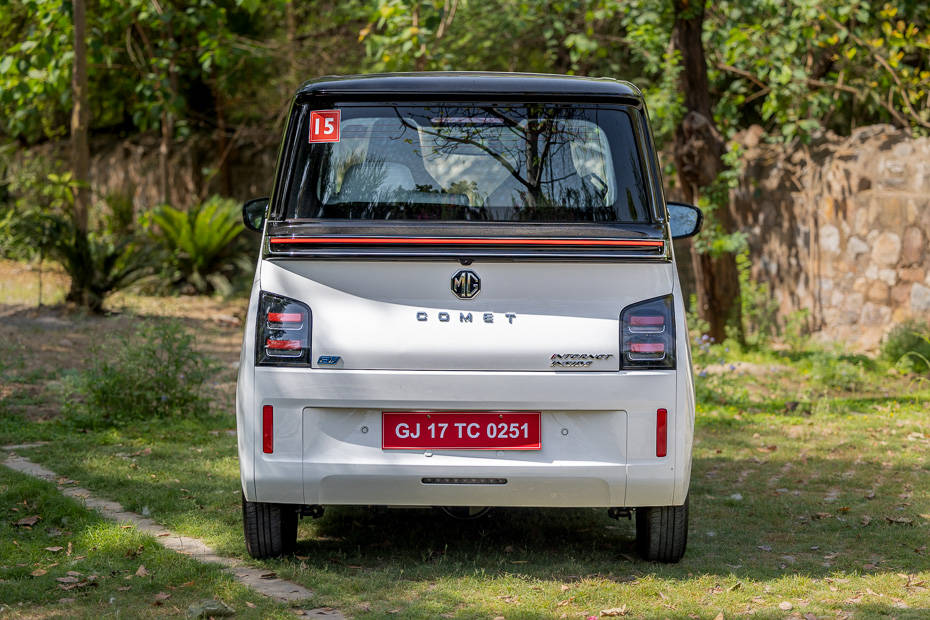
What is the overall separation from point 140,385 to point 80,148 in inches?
213

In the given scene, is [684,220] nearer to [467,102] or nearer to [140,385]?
[467,102]

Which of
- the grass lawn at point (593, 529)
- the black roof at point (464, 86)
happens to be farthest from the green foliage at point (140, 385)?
the black roof at point (464, 86)

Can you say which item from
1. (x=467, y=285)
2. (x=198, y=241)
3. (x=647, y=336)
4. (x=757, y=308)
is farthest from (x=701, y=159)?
(x=467, y=285)

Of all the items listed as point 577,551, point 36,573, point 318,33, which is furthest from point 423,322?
point 318,33

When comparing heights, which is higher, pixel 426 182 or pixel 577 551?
pixel 426 182

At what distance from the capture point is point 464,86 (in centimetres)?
444

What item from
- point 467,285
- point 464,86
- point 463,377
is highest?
point 464,86

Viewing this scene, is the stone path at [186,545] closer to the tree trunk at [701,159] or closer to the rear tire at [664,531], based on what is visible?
the rear tire at [664,531]

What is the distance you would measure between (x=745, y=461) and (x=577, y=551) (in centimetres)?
241

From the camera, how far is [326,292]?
163 inches

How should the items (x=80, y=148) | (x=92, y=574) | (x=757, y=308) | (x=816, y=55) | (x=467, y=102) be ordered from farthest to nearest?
(x=816, y=55), (x=80, y=148), (x=757, y=308), (x=467, y=102), (x=92, y=574)

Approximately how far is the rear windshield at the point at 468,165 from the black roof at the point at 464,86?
62 mm

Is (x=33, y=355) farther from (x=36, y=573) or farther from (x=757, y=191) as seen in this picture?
(x=757, y=191)

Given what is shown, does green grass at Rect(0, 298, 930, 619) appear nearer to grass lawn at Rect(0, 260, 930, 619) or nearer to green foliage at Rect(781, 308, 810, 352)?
grass lawn at Rect(0, 260, 930, 619)
